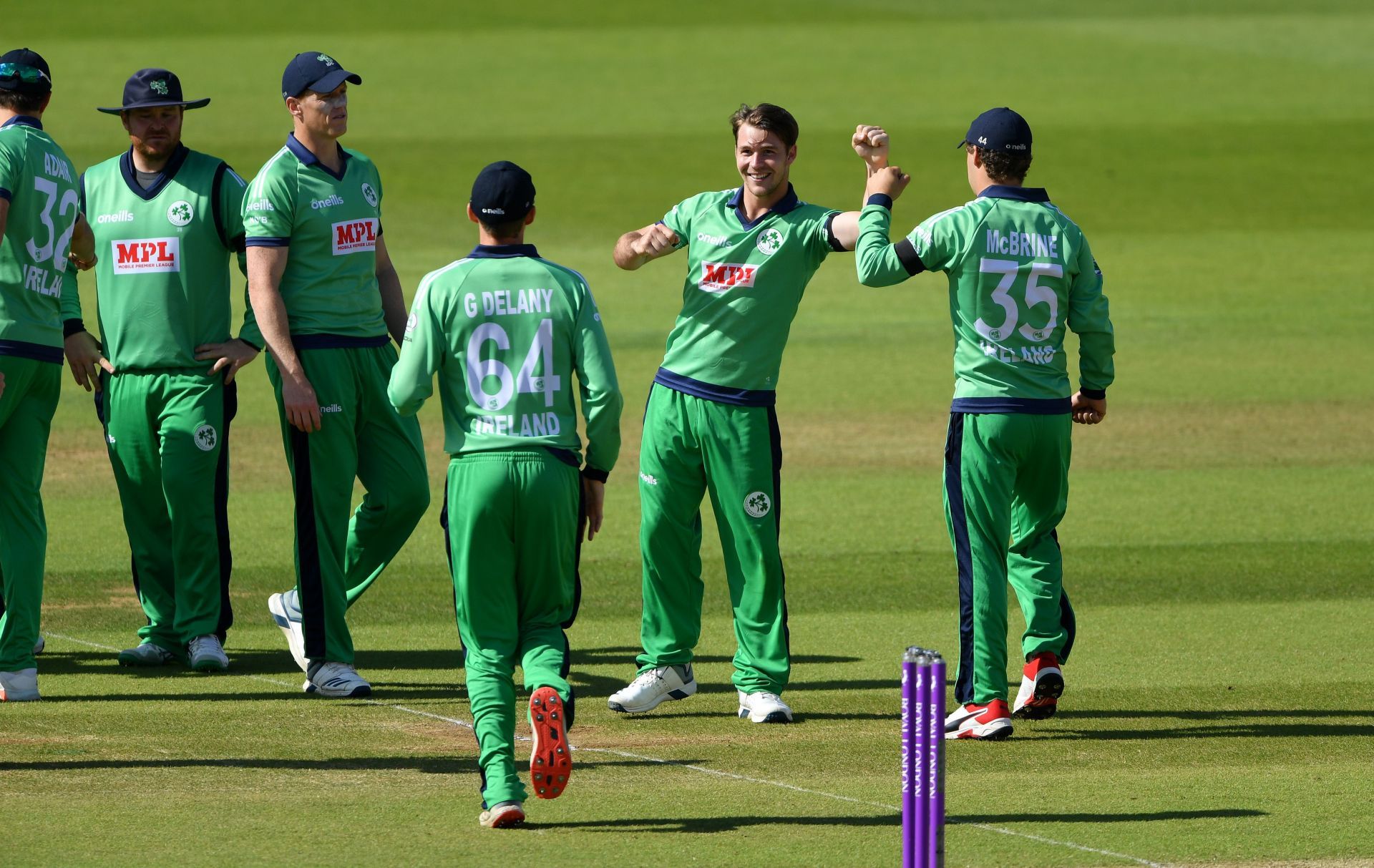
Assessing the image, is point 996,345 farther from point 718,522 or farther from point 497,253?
point 497,253

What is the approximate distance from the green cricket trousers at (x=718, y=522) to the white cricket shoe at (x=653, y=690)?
5 centimetres

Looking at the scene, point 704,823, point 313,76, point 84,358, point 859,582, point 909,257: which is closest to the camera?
point 704,823

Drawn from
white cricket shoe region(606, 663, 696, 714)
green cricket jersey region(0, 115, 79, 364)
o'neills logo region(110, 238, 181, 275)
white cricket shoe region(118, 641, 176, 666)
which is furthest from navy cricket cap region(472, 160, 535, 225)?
white cricket shoe region(118, 641, 176, 666)

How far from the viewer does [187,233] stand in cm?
885

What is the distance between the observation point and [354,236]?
28.2 feet

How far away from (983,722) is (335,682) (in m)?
2.65

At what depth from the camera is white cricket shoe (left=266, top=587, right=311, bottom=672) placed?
859cm

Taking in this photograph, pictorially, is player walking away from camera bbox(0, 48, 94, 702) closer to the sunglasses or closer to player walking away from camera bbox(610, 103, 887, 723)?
the sunglasses

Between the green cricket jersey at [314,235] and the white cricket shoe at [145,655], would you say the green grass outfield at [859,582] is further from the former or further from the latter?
the green cricket jersey at [314,235]

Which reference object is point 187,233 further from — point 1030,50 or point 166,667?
point 1030,50

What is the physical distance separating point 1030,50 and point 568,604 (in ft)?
116

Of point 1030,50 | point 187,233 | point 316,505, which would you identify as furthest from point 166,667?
point 1030,50

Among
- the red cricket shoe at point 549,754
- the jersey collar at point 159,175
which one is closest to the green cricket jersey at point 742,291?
the red cricket shoe at point 549,754

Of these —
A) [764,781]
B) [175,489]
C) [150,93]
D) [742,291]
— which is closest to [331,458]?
[175,489]
